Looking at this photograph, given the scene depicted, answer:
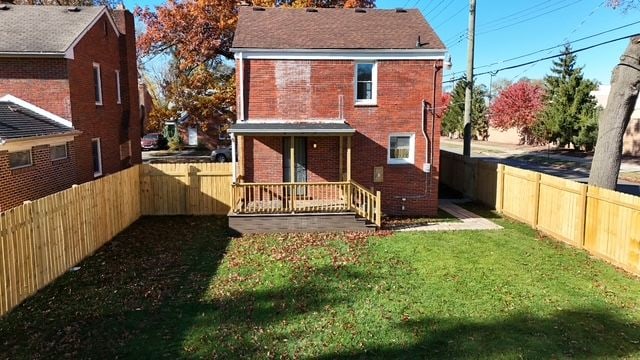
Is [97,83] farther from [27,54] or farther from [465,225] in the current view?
[465,225]

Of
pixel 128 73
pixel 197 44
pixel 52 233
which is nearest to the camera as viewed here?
pixel 52 233

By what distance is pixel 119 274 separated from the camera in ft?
31.9

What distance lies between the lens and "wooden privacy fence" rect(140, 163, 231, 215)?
16.2 metres

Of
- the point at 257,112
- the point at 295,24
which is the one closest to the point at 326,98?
the point at 257,112

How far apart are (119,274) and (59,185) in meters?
6.17

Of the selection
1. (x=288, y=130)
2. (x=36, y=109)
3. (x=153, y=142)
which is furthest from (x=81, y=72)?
(x=153, y=142)

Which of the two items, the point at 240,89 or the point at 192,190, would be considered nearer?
the point at 240,89

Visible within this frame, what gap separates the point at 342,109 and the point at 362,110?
73 cm

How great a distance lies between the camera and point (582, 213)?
1142cm

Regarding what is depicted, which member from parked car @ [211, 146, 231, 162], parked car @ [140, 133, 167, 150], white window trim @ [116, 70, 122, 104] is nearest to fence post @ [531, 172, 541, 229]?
white window trim @ [116, 70, 122, 104]

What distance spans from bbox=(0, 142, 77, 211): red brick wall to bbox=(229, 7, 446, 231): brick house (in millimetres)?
5533

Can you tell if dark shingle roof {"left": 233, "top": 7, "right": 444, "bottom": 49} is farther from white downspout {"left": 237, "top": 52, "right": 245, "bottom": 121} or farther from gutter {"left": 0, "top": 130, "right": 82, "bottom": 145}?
gutter {"left": 0, "top": 130, "right": 82, "bottom": 145}

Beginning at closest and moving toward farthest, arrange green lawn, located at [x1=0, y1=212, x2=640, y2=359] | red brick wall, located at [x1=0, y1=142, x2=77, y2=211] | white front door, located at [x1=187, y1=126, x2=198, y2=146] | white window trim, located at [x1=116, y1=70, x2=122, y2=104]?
green lawn, located at [x1=0, y1=212, x2=640, y2=359] < red brick wall, located at [x1=0, y1=142, x2=77, y2=211] < white window trim, located at [x1=116, y1=70, x2=122, y2=104] < white front door, located at [x1=187, y1=126, x2=198, y2=146]

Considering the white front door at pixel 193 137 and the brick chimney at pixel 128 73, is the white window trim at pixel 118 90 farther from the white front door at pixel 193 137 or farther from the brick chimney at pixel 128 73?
the white front door at pixel 193 137
